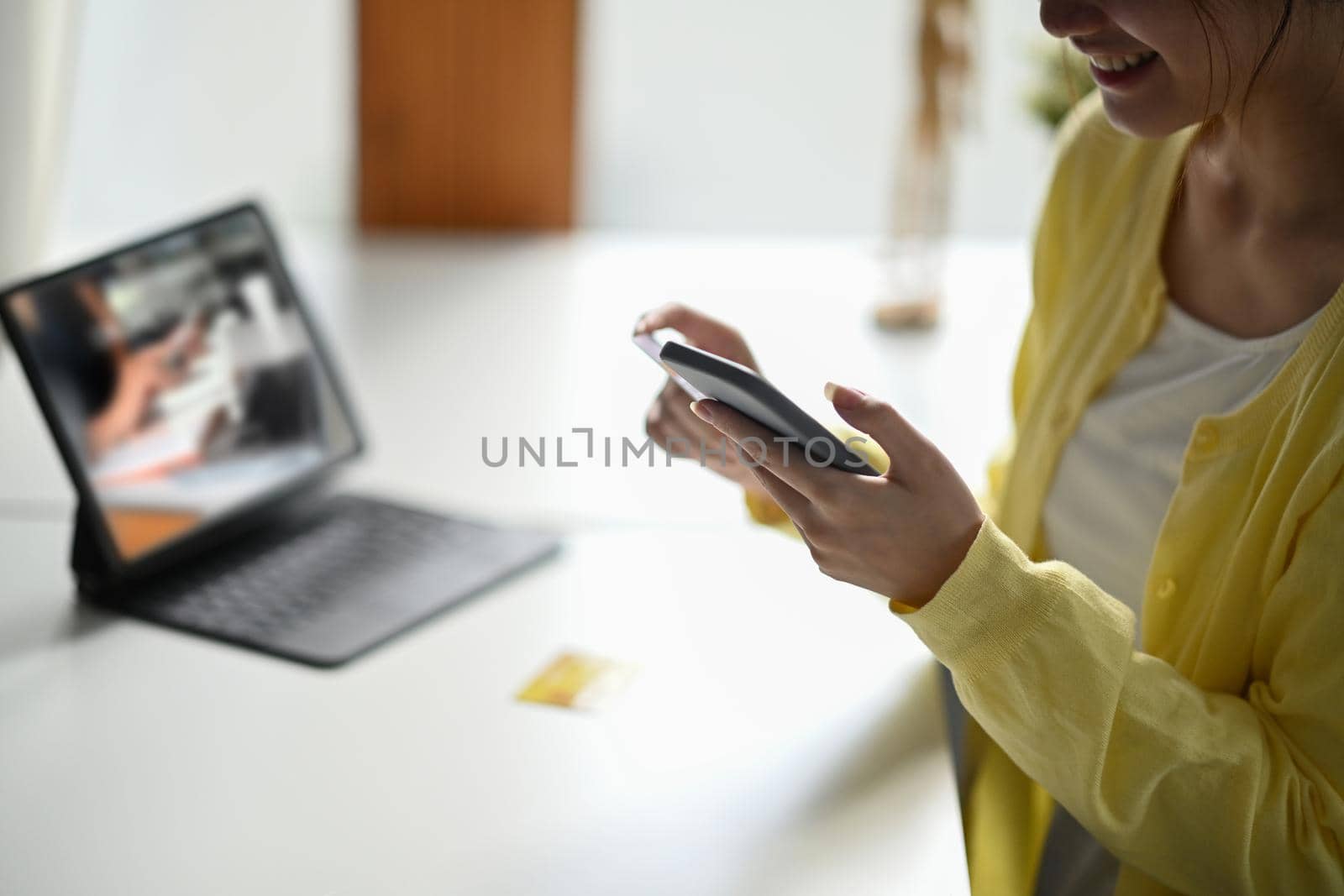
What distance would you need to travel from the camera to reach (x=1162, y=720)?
729 mm

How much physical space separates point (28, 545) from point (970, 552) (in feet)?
2.43

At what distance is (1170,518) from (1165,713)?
14cm

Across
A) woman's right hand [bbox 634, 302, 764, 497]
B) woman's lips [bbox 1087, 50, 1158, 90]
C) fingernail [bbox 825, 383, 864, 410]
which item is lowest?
woman's right hand [bbox 634, 302, 764, 497]

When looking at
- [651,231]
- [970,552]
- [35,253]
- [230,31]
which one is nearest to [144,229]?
[230,31]

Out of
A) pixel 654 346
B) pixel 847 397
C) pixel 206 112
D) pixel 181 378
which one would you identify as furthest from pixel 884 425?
pixel 206 112

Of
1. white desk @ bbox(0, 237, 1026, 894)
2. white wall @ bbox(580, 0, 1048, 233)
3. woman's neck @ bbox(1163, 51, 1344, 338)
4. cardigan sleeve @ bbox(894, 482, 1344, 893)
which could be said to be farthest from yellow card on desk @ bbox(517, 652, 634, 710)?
white wall @ bbox(580, 0, 1048, 233)

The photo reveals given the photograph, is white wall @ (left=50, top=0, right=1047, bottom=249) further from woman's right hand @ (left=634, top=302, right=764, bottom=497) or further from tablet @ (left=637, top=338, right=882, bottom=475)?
tablet @ (left=637, top=338, right=882, bottom=475)

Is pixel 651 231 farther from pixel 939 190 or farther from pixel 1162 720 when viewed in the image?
pixel 1162 720

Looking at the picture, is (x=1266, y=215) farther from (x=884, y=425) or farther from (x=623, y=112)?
(x=623, y=112)

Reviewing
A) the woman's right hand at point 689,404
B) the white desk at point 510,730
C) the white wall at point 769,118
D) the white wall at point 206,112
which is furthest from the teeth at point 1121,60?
the white wall at point 206,112

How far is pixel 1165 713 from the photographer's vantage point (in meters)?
0.73

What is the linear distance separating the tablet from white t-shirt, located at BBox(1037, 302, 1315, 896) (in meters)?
0.25

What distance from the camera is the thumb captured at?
70 cm

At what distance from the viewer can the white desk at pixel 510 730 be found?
0.75 meters
